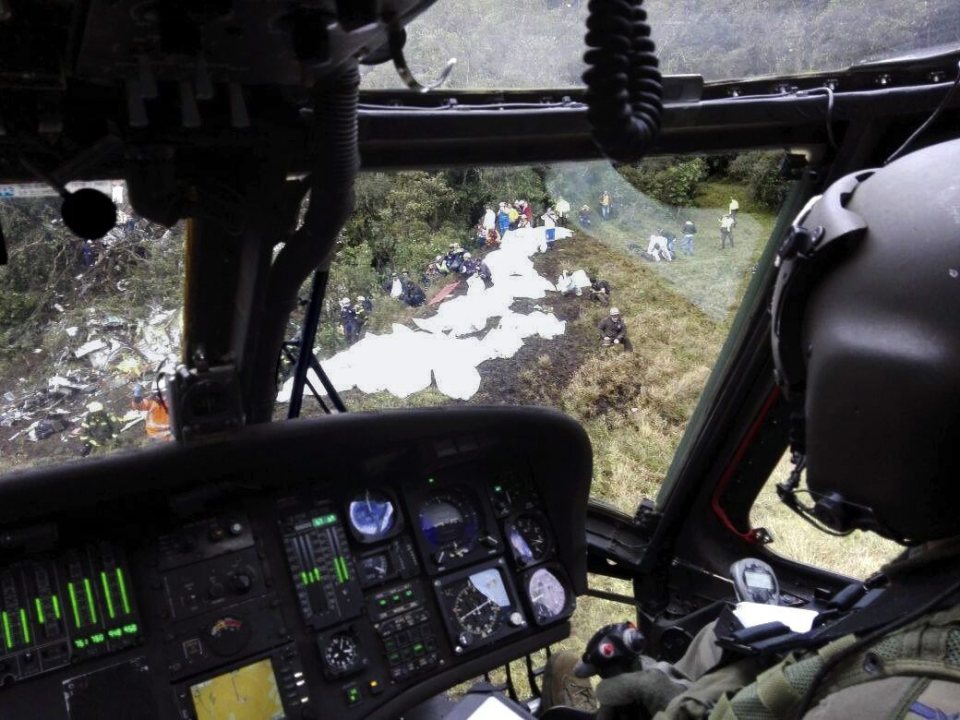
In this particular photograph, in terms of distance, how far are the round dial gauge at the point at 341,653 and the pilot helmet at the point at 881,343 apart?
1.14m

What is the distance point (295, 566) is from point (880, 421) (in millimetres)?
1311

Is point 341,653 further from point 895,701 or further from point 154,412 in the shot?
point 895,701

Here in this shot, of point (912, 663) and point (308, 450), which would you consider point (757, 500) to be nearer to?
point (308, 450)

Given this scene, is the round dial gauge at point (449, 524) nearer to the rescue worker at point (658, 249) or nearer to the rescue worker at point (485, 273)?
the rescue worker at point (485, 273)

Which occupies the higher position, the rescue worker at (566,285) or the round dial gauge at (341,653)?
the rescue worker at (566,285)

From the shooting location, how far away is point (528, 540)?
215 cm

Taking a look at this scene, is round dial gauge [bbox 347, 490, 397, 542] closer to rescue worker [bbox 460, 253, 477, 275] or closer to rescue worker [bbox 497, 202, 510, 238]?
rescue worker [bbox 460, 253, 477, 275]

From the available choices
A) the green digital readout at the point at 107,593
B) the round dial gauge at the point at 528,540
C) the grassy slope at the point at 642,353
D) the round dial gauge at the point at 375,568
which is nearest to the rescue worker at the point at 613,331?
the grassy slope at the point at 642,353

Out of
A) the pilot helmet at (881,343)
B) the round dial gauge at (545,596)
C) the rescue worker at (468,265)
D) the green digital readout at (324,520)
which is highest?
the pilot helmet at (881,343)

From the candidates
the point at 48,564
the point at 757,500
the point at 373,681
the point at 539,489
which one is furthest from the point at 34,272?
the point at 757,500

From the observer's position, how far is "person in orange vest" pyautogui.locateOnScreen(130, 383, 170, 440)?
5.77ft

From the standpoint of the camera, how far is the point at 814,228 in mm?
1085

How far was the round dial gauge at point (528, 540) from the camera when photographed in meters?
2.12

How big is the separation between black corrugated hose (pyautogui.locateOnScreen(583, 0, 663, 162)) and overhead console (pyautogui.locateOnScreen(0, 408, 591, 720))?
0.98 m
